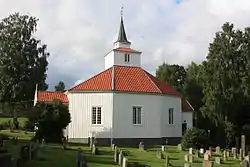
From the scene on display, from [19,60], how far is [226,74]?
2776 cm

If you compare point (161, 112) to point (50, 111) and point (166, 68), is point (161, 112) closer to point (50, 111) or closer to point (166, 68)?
point (50, 111)

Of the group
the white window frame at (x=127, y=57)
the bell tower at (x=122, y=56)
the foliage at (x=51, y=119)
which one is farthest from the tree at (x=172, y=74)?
the foliage at (x=51, y=119)

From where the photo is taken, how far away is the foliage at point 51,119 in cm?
4169

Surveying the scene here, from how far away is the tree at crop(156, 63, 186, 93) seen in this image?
76.6 meters

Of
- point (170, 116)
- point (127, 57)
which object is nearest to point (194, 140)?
point (170, 116)

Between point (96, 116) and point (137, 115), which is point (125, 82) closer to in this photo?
point (137, 115)

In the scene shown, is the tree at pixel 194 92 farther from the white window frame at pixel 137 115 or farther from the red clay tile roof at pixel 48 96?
the red clay tile roof at pixel 48 96

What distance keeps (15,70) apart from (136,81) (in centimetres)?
1972

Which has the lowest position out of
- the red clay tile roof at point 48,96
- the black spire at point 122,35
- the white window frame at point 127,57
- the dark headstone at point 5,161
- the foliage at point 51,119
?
the dark headstone at point 5,161

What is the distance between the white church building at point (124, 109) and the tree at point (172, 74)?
80.1 ft

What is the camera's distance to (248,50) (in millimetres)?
51312

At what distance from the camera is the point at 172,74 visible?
255 ft

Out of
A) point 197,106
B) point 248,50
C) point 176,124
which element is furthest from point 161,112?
point 197,106

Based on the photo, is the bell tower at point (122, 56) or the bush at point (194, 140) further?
the bell tower at point (122, 56)
